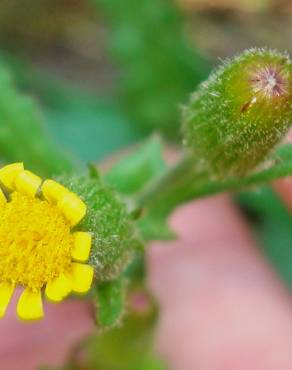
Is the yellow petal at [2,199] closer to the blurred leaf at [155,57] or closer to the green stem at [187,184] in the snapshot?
the green stem at [187,184]

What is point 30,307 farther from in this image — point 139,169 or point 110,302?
point 139,169

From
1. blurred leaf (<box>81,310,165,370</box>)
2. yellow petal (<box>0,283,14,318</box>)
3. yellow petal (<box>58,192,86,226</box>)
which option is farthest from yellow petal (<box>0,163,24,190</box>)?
blurred leaf (<box>81,310,165,370</box>)

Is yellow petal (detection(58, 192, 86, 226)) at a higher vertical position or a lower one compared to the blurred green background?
lower

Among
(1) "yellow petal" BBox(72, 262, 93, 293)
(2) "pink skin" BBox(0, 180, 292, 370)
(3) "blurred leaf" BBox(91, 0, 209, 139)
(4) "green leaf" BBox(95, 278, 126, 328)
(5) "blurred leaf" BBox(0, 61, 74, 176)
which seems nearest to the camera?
(1) "yellow petal" BBox(72, 262, 93, 293)

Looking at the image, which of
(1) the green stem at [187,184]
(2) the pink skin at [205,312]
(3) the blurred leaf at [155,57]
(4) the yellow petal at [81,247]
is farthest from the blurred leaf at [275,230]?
(4) the yellow petal at [81,247]

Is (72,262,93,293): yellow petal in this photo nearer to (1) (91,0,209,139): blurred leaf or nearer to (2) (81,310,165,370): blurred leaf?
(2) (81,310,165,370): blurred leaf

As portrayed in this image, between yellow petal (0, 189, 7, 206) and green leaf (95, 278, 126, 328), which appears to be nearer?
yellow petal (0, 189, 7, 206)

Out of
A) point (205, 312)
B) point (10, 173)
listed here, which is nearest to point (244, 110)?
point (10, 173)
